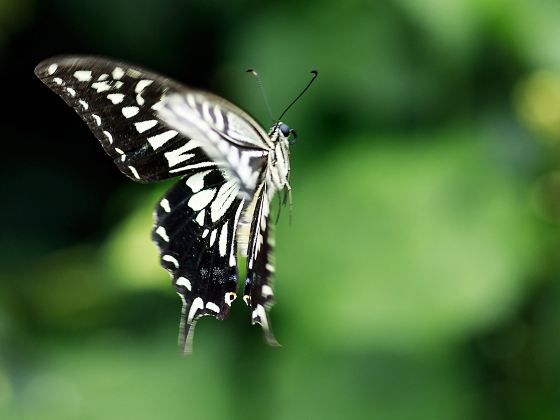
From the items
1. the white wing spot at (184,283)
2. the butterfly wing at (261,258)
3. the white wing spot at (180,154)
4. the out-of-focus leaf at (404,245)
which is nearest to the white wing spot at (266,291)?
the butterfly wing at (261,258)

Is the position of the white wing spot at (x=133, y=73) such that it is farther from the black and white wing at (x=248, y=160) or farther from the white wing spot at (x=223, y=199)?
the white wing spot at (x=223, y=199)

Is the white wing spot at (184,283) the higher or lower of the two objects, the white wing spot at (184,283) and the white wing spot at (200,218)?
the lower

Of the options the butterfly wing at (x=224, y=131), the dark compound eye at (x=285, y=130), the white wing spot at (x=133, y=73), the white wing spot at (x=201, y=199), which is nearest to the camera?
the butterfly wing at (x=224, y=131)

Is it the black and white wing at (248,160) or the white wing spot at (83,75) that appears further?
the white wing spot at (83,75)

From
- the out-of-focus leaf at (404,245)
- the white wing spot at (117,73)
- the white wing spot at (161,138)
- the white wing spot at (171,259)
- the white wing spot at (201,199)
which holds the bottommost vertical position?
the white wing spot at (171,259)

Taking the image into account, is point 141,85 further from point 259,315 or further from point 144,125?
point 259,315

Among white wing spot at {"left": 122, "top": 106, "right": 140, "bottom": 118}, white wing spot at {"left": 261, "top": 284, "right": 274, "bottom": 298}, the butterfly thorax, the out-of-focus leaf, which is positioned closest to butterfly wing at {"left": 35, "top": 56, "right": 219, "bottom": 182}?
white wing spot at {"left": 122, "top": 106, "right": 140, "bottom": 118}

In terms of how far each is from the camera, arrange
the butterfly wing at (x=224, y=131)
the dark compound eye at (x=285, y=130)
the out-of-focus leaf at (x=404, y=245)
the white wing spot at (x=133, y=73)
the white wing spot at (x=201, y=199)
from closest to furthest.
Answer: the butterfly wing at (x=224, y=131) → the white wing spot at (x=133, y=73) → the dark compound eye at (x=285, y=130) → the white wing spot at (x=201, y=199) → the out-of-focus leaf at (x=404, y=245)

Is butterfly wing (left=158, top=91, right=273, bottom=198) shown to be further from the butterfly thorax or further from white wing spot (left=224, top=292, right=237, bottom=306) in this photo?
white wing spot (left=224, top=292, right=237, bottom=306)
